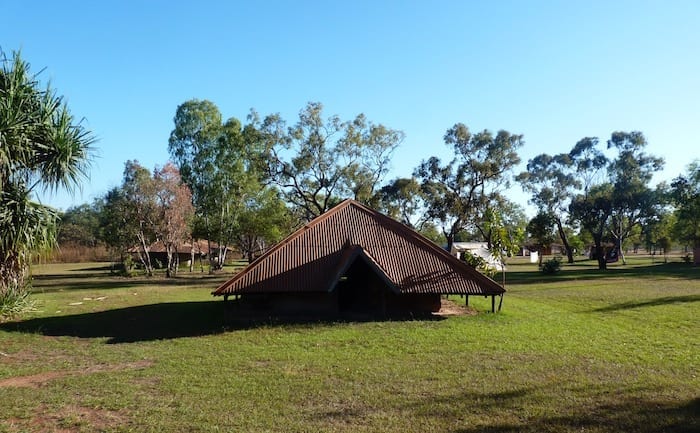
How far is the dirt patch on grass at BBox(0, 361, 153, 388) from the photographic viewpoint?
9242 mm

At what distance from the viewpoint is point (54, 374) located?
1002 cm

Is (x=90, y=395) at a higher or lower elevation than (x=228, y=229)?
lower

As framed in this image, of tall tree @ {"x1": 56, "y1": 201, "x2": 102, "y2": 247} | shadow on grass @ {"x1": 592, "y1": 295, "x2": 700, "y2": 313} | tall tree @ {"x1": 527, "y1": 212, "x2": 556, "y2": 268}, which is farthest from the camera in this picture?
tall tree @ {"x1": 56, "y1": 201, "x2": 102, "y2": 247}

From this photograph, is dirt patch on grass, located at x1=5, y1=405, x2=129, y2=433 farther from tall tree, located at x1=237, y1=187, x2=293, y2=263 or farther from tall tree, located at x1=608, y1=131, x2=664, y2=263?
tall tree, located at x1=608, y1=131, x2=664, y2=263

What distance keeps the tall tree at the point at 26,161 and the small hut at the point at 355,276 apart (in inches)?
213

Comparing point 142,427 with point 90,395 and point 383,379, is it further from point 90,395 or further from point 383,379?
point 383,379

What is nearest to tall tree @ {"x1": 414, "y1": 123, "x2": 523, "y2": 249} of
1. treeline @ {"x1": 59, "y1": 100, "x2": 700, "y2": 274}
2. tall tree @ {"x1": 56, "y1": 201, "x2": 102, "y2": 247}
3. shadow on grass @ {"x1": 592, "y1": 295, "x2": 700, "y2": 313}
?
treeline @ {"x1": 59, "y1": 100, "x2": 700, "y2": 274}

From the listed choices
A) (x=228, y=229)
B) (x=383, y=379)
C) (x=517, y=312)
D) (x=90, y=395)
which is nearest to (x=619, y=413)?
(x=383, y=379)

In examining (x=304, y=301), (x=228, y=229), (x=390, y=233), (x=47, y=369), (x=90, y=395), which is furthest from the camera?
(x=228, y=229)

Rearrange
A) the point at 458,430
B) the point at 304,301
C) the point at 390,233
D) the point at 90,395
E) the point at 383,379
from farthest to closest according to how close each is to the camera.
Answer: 1. the point at 390,233
2. the point at 304,301
3. the point at 383,379
4. the point at 90,395
5. the point at 458,430

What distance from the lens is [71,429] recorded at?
6.67 meters

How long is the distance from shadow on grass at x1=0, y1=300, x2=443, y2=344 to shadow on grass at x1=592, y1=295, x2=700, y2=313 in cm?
744

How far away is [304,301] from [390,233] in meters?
4.34

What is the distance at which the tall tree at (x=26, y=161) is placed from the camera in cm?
1201
